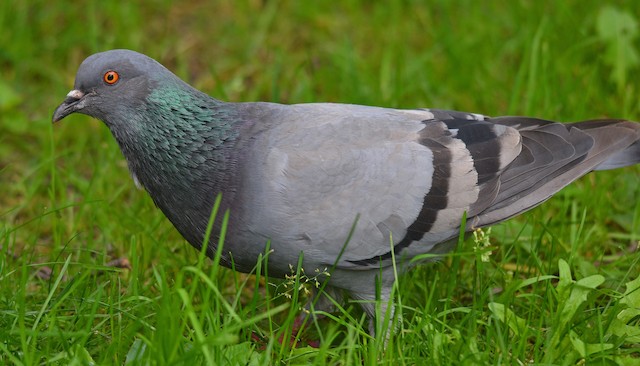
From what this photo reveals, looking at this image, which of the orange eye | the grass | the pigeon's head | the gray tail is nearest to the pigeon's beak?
the pigeon's head

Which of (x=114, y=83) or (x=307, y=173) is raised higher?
(x=114, y=83)

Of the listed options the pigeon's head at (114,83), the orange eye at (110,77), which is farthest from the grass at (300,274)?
the orange eye at (110,77)

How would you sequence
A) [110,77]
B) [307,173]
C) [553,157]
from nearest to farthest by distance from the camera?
[307,173]
[110,77]
[553,157]

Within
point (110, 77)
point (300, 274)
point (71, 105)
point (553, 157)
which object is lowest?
point (300, 274)

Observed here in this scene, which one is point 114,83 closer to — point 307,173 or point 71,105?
point 71,105

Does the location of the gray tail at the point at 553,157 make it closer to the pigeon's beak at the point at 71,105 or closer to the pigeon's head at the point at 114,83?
the pigeon's head at the point at 114,83

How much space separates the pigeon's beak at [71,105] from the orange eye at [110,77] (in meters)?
0.14

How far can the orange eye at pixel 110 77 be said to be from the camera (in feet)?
12.6

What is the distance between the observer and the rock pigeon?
373 centimetres

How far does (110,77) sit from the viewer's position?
386 cm

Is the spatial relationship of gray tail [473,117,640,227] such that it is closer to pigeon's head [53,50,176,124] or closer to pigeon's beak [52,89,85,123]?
pigeon's head [53,50,176,124]

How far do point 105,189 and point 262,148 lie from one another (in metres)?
1.83

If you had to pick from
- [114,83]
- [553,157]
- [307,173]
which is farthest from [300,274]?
[553,157]

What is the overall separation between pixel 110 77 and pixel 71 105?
0.23 metres
